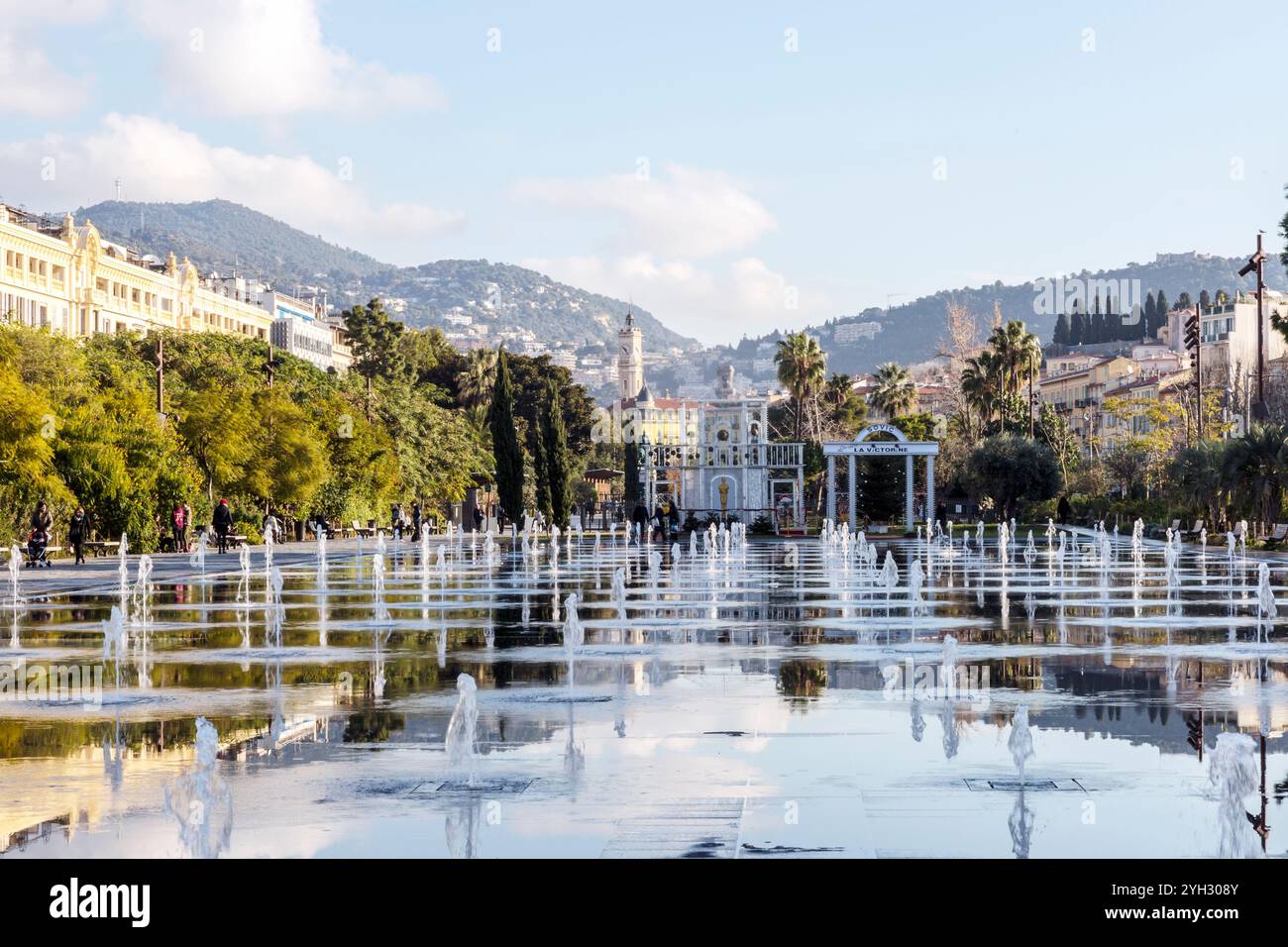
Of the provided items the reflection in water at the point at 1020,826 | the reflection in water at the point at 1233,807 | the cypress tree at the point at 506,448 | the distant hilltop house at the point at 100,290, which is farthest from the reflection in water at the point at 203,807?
the distant hilltop house at the point at 100,290

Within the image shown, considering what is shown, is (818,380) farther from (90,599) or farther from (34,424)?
(90,599)

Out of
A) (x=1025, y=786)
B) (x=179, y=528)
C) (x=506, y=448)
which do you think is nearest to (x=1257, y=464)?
(x=506, y=448)

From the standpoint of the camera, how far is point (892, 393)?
10975 centimetres

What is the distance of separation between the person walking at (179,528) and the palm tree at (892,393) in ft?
213

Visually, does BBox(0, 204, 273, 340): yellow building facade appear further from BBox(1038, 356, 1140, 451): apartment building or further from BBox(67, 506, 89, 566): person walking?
BBox(1038, 356, 1140, 451): apartment building

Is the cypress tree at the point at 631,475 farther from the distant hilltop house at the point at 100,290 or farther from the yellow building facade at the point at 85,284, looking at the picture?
the yellow building facade at the point at 85,284

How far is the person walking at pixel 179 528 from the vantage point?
5041 cm

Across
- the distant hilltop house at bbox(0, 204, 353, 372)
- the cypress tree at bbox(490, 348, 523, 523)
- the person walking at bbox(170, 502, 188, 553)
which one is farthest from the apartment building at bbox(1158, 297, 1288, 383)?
the person walking at bbox(170, 502, 188, 553)

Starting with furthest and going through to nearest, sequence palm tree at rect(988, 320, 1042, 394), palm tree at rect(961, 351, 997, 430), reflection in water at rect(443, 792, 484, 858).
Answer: palm tree at rect(961, 351, 997, 430) → palm tree at rect(988, 320, 1042, 394) → reflection in water at rect(443, 792, 484, 858)

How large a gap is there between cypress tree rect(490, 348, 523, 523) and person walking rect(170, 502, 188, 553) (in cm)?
1510

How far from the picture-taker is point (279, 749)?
1103 cm

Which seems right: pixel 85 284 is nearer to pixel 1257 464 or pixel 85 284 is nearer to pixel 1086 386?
pixel 1257 464

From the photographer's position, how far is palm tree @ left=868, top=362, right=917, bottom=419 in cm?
11000
